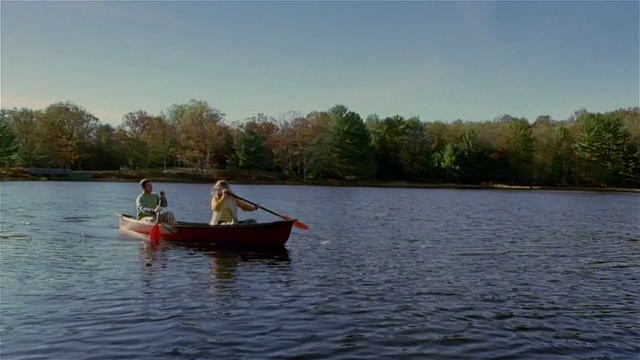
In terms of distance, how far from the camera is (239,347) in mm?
8680

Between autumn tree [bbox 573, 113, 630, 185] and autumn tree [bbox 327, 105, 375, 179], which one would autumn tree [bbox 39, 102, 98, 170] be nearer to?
autumn tree [bbox 327, 105, 375, 179]

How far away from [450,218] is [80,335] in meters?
26.5

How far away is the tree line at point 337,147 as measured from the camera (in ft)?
289

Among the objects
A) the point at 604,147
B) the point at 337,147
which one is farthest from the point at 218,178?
the point at 604,147

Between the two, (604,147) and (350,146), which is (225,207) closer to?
(350,146)

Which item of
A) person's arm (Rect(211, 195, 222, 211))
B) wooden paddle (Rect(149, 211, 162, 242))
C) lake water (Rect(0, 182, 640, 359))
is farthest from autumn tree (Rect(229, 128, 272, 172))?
person's arm (Rect(211, 195, 222, 211))

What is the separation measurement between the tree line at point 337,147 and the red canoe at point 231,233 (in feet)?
225

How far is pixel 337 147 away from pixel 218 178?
20088 mm

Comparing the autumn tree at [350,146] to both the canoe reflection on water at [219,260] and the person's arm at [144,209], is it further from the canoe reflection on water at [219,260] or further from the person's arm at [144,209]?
the canoe reflection on water at [219,260]

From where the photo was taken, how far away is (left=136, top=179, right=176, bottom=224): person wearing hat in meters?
20.7

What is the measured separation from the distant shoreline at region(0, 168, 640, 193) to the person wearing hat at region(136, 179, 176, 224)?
61741 millimetres

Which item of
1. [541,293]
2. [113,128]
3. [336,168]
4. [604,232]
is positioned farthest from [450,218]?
Result: [113,128]

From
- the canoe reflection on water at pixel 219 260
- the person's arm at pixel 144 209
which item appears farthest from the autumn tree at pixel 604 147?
the person's arm at pixel 144 209

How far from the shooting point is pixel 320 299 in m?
11.9
